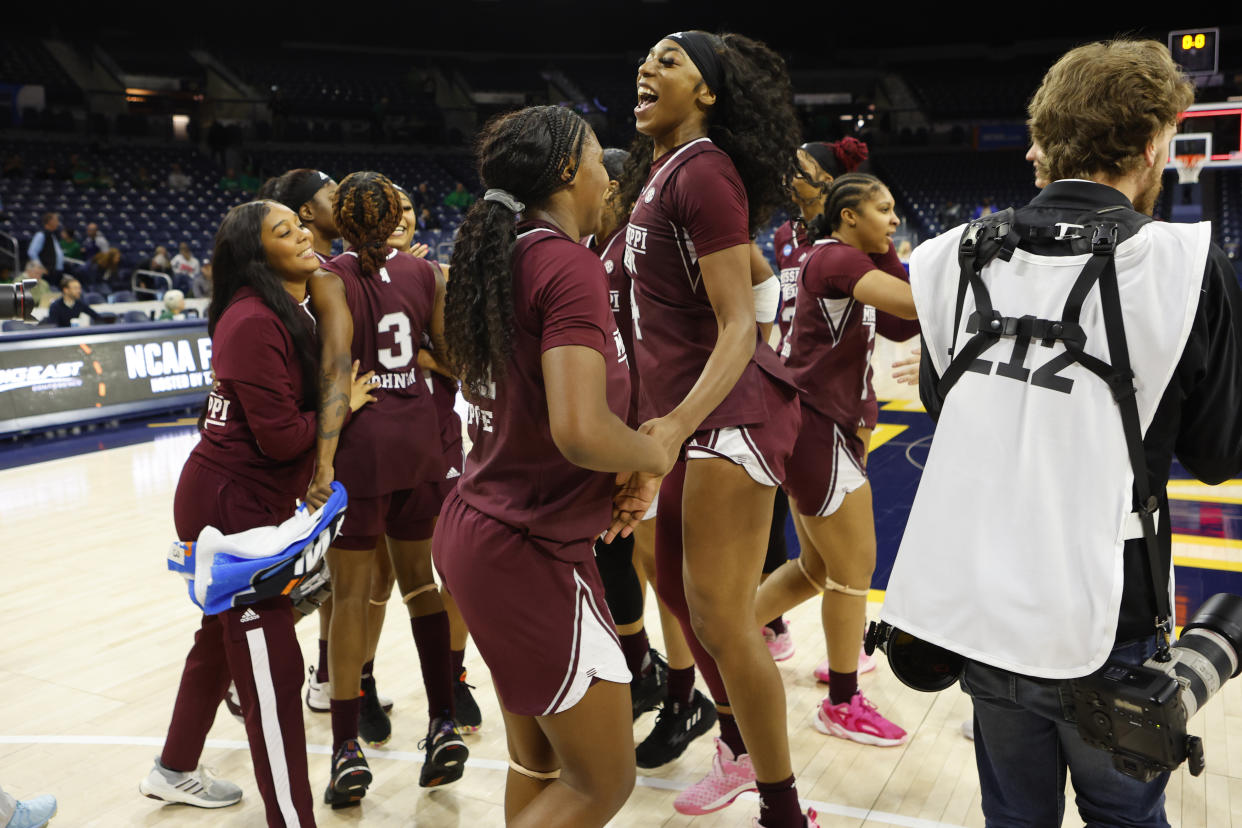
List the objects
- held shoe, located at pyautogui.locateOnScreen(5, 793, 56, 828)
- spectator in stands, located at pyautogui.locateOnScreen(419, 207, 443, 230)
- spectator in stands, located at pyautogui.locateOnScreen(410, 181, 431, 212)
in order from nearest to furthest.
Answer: held shoe, located at pyautogui.locateOnScreen(5, 793, 56, 828), spectator in stands, located at pyautogui.locateOnScreen(419, 207, 443, 230), spectator in stands, located at pyautogui.locateOnScreen(410, 181, 431, 212)

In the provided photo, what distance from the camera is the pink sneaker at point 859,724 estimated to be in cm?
307

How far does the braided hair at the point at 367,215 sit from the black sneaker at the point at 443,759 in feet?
4.54

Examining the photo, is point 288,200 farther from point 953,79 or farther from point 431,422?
point 953,79

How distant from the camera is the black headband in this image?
2.27 meters

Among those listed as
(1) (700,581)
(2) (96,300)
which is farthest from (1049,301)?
(2) (96,300)

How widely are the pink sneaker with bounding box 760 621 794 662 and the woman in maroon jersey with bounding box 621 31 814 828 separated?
4.55ft

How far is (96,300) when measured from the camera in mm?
11406

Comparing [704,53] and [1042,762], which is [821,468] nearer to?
[704,53]

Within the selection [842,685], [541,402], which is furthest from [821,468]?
[541,402]

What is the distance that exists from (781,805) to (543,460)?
1.15 metres

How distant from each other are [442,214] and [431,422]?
20553 mm

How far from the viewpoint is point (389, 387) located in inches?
115

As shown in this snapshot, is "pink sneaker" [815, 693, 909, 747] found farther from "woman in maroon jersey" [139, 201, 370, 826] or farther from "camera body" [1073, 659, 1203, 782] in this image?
"camera body" [1073, 659, 1203, 782]

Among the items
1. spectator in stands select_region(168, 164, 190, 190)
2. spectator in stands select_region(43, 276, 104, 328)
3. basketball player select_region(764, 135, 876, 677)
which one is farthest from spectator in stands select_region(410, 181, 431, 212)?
basketball player select_region(764, 135, 876, 677)
